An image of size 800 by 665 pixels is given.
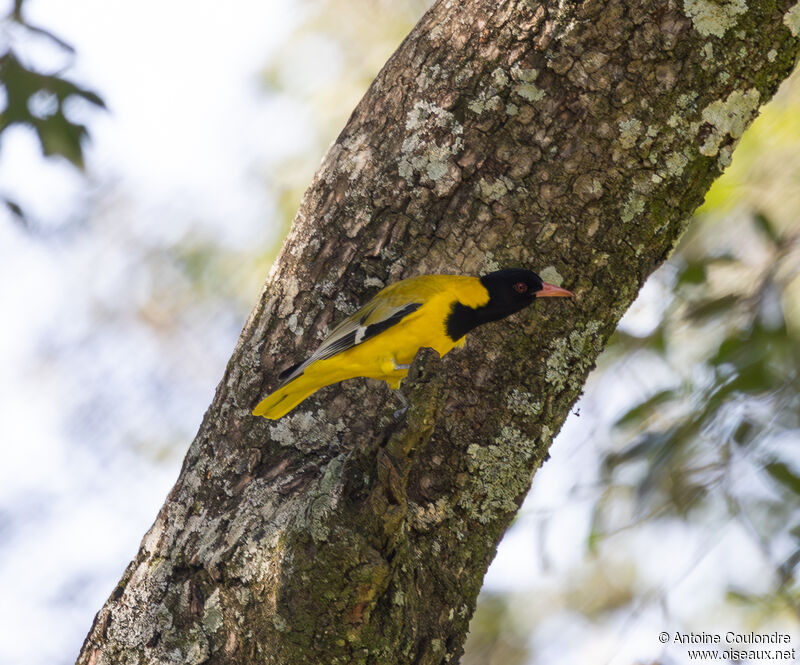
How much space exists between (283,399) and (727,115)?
1.80 m

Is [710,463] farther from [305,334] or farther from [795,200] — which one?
[305,334]

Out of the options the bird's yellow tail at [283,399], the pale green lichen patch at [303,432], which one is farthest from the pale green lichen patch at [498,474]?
the bird's yellow tail at [283,399]

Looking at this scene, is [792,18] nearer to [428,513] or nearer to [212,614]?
[428,513]

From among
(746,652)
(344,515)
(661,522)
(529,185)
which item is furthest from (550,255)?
(746,652)

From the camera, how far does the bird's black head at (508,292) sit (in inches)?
109

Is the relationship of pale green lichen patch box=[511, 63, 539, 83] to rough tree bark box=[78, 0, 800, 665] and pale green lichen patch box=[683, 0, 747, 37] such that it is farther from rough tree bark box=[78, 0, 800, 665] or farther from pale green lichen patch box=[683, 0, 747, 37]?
pale green lichen patch box=[683, 0, 747, 37]

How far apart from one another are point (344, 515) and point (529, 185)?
1339 mm

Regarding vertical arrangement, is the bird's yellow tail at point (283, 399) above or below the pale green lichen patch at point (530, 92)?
below

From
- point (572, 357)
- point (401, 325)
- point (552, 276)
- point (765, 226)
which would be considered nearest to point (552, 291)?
point (552, 276)

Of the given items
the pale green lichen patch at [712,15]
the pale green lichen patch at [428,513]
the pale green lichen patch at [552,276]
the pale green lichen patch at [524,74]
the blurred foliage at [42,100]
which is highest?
the blurred foliage at [42,100]

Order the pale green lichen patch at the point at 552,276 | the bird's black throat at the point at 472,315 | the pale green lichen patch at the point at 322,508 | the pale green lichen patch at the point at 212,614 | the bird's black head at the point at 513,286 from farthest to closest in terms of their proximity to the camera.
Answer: the pale green lichen patch at the point at 552,276, the bird's black head at the point at 513,286, the bird's black throat at the point at 472,315, the pale green lichen patch at the point at 212,614, the pale green lichen patch at the point at 322,508

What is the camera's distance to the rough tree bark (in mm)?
2713

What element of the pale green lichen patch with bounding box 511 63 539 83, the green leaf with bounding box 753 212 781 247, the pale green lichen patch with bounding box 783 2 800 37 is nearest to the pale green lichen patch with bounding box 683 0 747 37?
the pale green lichen patch with bounding box 783 2 800 37

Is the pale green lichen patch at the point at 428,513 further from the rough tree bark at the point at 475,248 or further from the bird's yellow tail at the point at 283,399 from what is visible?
the bird's yellow tail at the point at 283,399
